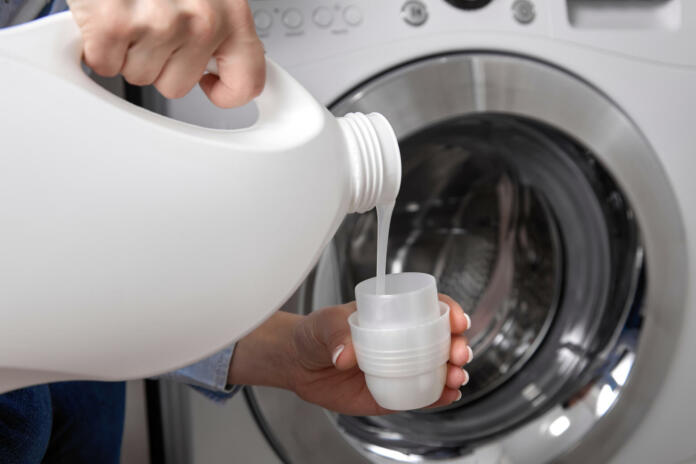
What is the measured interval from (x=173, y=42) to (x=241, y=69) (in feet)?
0.12

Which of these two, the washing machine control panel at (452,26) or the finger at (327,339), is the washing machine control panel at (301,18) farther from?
the finger at (327,339)

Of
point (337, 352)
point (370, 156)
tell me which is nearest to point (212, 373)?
point (337, 352)

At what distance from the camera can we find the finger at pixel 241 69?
12.6 inches

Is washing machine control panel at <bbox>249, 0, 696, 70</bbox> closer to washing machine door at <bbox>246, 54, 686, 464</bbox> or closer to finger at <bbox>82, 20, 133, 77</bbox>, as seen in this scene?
washing machine door at <bbox>246, 54, 686, 464</bbox>

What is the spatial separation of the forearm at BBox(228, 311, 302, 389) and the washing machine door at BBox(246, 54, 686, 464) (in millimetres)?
36

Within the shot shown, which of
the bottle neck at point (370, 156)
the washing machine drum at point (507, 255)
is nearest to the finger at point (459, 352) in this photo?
the bottle neck at point (370, 156)

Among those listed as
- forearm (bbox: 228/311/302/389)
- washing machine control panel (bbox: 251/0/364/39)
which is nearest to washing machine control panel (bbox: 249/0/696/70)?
washing machine control panel (bbox: 251/0/364/39)

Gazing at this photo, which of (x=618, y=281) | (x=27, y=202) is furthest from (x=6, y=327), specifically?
(x=618, y=281)

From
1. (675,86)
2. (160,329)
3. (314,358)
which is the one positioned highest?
(675,86)

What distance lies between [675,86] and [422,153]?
0.90 feet

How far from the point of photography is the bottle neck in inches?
13.3

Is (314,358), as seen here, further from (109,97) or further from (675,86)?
(675,86)

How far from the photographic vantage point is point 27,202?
27 centimetres

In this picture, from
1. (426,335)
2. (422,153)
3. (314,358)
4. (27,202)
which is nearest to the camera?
(27,202)
